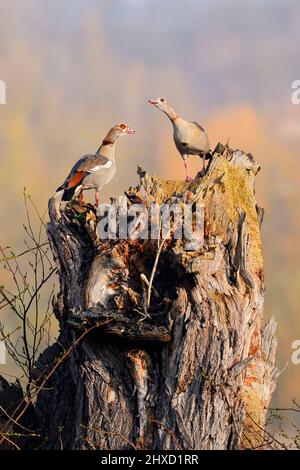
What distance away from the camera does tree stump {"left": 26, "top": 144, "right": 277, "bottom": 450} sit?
8.30 m

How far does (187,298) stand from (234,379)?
3.30 ft

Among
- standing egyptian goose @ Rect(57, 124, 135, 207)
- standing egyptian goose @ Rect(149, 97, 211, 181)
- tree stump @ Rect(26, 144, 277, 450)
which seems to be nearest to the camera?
tree stump @ Rect(26, 144, 277, 450)

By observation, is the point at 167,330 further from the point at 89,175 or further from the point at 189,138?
the point at 189,138

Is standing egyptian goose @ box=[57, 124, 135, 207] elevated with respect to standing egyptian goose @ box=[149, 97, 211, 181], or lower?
lower

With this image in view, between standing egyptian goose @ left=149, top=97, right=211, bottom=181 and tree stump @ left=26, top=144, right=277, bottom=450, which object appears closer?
tree stump @ left=26, top=144, right=277, bottom=450

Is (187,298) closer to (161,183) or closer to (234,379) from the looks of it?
(234,379)

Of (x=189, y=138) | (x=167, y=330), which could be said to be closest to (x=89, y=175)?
(x=189, y=138)

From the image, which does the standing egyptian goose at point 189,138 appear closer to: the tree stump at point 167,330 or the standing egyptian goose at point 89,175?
the standing egyptian goose at point 89,175

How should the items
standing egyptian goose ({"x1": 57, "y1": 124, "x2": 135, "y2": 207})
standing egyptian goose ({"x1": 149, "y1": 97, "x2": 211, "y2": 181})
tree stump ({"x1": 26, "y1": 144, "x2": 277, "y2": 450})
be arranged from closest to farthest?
1. tree stump ({"x1": 26, "y1": 144, "x2": 277, "y2": 450})
2. standing egyptian goose ({"x1": 57, "y1": 124, "x2": 135, "y2": 207})
3. standing egyptian goose ({"x1": 149, "y1": 97, "x2": 211, "y2": 181})

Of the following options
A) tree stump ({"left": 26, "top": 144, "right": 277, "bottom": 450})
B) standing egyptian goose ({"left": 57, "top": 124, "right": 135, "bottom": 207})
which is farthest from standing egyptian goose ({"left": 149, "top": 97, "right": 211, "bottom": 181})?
tree stump ({"left": 26, "top": 144, "right": 277, "bottom": 450})

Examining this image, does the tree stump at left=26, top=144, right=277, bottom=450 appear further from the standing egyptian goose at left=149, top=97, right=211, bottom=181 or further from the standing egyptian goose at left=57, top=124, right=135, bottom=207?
the standing egyptian goose at left=149, top=97, right=211, bottom=181

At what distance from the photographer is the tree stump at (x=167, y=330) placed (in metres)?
8.30

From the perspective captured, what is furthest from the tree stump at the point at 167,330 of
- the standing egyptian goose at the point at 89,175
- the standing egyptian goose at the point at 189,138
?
the standing egyptian goose at the point at 189,138

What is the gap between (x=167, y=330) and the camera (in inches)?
328
